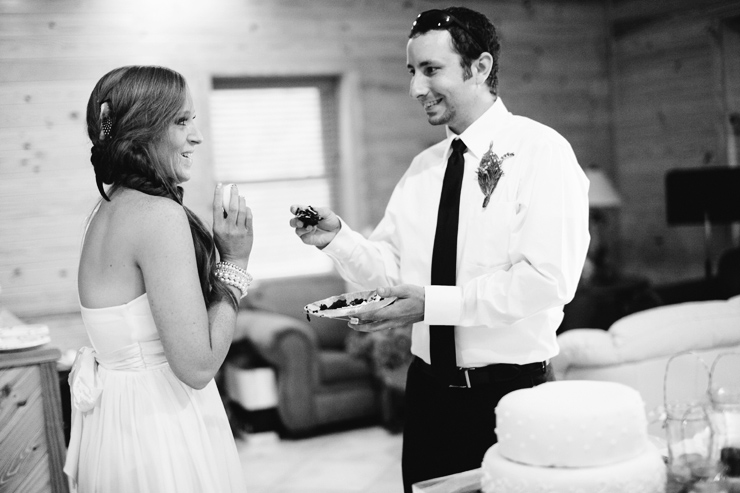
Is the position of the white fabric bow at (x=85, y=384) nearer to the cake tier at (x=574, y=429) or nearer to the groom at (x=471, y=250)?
the groom at (x=471, y=250)

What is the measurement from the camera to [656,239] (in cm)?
634

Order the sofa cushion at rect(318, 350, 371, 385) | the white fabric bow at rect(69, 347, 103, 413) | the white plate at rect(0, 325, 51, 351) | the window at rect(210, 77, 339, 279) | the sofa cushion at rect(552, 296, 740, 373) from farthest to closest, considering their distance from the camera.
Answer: the window at rect(210, 77, 339, 279)
the sofa cushion at rect(318, 350, 371, 385)
the sofa cushion at rect(552, 296, 740, 373)
the white plate at rect(0, 325, 51, 351)
the white fabric bow at rect(69, 347, 103, 413)

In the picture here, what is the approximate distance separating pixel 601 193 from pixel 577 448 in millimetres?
4826

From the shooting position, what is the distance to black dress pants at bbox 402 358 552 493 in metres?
1.97

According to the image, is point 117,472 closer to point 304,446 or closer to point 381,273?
point 381,273

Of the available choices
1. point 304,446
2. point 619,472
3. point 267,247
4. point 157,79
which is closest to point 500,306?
point 619,472

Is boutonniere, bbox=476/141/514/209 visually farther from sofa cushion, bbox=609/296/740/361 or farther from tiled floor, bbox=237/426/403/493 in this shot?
tiled floor, bbox=237/426/403/493

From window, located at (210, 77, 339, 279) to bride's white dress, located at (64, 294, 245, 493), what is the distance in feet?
12.6

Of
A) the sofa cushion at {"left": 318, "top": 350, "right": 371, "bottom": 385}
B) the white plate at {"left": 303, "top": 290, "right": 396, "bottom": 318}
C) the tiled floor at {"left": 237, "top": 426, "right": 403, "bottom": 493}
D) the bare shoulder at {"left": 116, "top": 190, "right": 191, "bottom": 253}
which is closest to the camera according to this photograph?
the bare shoulder at {"left": 116, "top": 190, "right": 191, "bottom": 253}

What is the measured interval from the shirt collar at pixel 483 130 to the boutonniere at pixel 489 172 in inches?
2.2

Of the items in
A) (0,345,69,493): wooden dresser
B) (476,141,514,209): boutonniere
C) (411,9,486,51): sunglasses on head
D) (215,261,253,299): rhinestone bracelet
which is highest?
(411,9,486,51): sunglasses on head

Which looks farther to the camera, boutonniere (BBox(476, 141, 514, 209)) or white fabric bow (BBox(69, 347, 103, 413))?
boutonniere (BBox(476, 141, 514, 209))

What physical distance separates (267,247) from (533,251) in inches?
154

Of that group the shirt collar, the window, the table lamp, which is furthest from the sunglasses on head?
the table lamp
